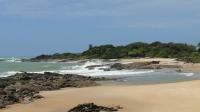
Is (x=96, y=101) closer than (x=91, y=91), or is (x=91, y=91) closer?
(x=96, y=101)

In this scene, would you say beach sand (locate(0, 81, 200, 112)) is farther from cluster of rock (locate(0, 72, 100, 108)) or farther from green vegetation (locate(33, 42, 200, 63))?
green vegetation (locate(33, 42, 200, 63))

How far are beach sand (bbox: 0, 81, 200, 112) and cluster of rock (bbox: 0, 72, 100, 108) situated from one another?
620 mm

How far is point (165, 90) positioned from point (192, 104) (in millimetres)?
3983

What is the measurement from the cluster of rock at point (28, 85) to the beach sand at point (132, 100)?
2.03 ft

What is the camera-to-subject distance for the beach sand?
17703 millimetres

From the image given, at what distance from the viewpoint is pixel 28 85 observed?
990 inches

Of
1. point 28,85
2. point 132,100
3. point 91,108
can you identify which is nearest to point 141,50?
point 28,85

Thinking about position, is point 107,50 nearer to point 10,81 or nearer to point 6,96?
point 10,81

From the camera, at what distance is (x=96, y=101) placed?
1945cm

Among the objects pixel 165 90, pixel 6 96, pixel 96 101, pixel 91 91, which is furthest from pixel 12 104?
pixel 165 90

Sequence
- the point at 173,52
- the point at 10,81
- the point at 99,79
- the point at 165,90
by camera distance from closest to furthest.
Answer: the point at 165,90 < the point at 10,81 < the point at 99,79 < the point at 173,52

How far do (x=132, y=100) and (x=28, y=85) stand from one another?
7.45 meters

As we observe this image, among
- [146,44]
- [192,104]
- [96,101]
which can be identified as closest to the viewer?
[192,104]

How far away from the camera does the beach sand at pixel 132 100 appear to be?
17.7 metres
